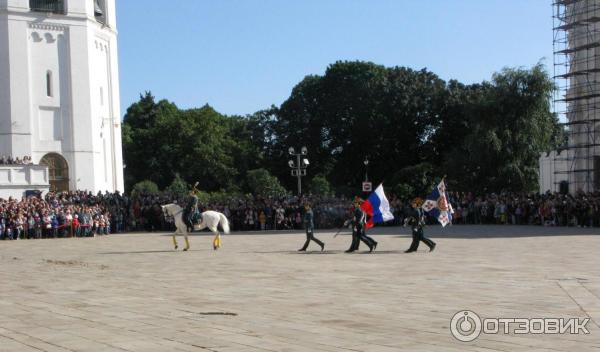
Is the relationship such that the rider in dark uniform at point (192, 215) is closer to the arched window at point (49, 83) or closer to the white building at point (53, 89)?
the white building at point (53, 89)

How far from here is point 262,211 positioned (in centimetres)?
4531

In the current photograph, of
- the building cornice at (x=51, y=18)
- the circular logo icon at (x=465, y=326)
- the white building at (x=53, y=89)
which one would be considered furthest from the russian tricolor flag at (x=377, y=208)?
the building cornice at (x=51, y=18)

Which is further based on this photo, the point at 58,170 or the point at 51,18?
the point at 58,170

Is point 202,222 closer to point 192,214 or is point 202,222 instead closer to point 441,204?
point 192,214

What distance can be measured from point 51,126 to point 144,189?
1350cm

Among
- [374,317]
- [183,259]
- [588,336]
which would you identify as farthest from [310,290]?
[183,259]

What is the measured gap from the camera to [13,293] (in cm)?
1493

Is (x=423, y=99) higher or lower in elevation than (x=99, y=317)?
higher

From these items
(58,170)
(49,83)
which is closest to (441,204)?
(58,170)

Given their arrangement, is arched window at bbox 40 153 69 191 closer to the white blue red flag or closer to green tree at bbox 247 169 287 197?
green tree at bbox 247 169 287 197

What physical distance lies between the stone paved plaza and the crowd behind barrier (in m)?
14.8

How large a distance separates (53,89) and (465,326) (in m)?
50.0

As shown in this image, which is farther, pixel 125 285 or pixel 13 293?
pixel 125 285

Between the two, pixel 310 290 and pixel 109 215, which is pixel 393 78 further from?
pixel 310 290
